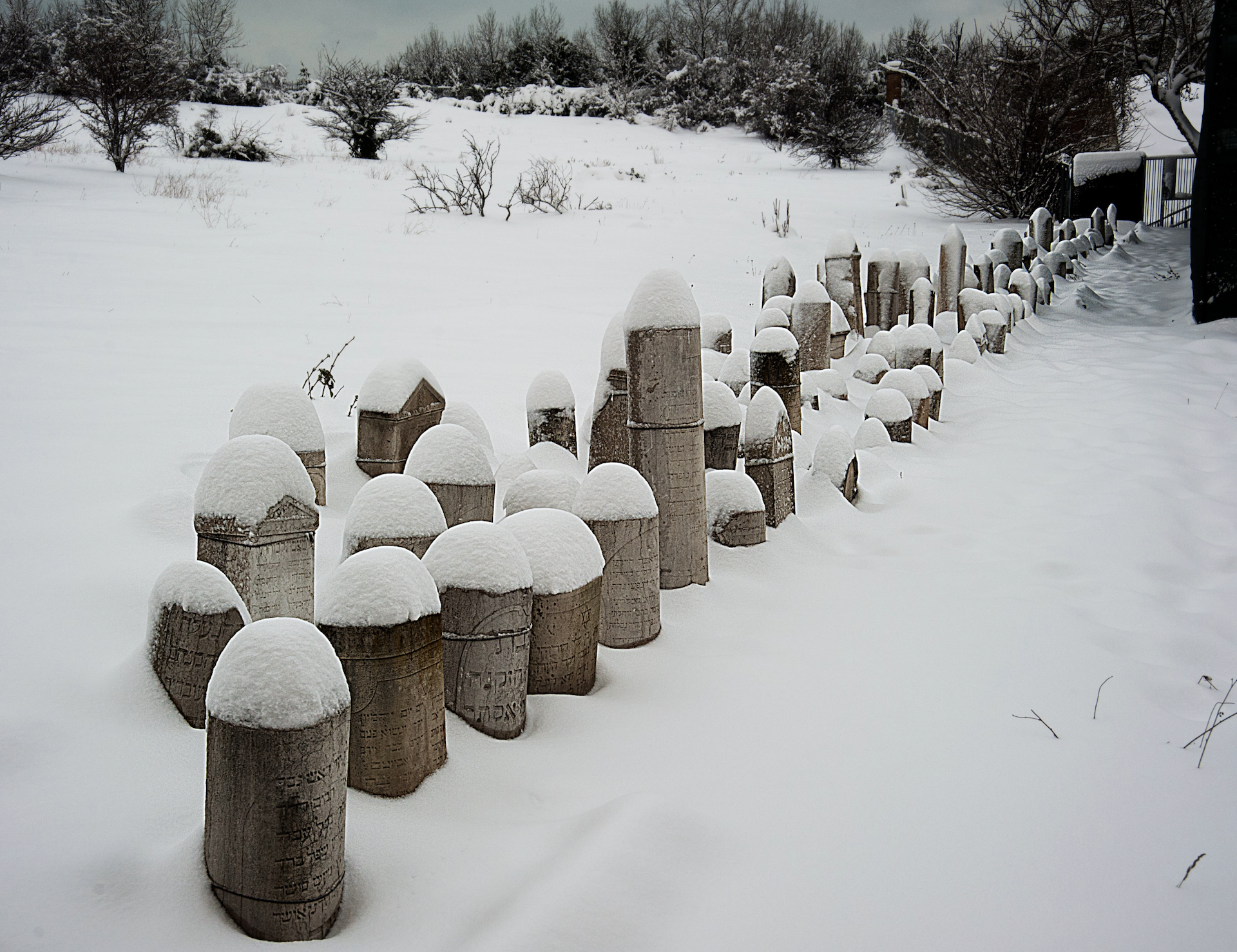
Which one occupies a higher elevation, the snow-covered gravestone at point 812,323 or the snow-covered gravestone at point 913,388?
the snow-covered gravestone at point 812,323

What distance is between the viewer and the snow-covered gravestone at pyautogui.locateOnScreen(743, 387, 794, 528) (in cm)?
377

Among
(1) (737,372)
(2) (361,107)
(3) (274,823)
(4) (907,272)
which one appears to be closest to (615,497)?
(3) (274,823)

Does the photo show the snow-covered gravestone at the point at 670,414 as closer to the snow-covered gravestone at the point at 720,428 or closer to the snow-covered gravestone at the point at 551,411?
the snow-covered gravestone at the point at 720,428

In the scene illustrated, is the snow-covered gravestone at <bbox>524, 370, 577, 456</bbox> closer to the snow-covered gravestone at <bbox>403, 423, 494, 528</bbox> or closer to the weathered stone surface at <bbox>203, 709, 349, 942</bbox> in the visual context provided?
the snow-covered gravestone at <bbox>403, 423, 494, 528</bbox>

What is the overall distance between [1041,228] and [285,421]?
11860mm

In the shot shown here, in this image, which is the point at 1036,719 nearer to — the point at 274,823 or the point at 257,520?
the point at 274,823

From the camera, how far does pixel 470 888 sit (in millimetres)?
1674

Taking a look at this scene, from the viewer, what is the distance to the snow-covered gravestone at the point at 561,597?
7.47 feet

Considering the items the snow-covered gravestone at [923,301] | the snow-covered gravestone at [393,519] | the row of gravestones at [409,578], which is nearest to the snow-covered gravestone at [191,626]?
the row of gravestones at [409,578]

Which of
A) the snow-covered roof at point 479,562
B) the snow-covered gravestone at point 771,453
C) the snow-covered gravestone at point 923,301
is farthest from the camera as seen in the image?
the snow-covered gravestone at point 923,301

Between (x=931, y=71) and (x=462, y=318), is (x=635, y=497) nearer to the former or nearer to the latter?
(x=462, y=318)

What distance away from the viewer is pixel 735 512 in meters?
3.47

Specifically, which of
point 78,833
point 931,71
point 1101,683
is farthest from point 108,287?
point 931,71

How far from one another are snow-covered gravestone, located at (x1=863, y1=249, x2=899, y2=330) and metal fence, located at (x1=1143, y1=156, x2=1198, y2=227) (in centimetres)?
1023
